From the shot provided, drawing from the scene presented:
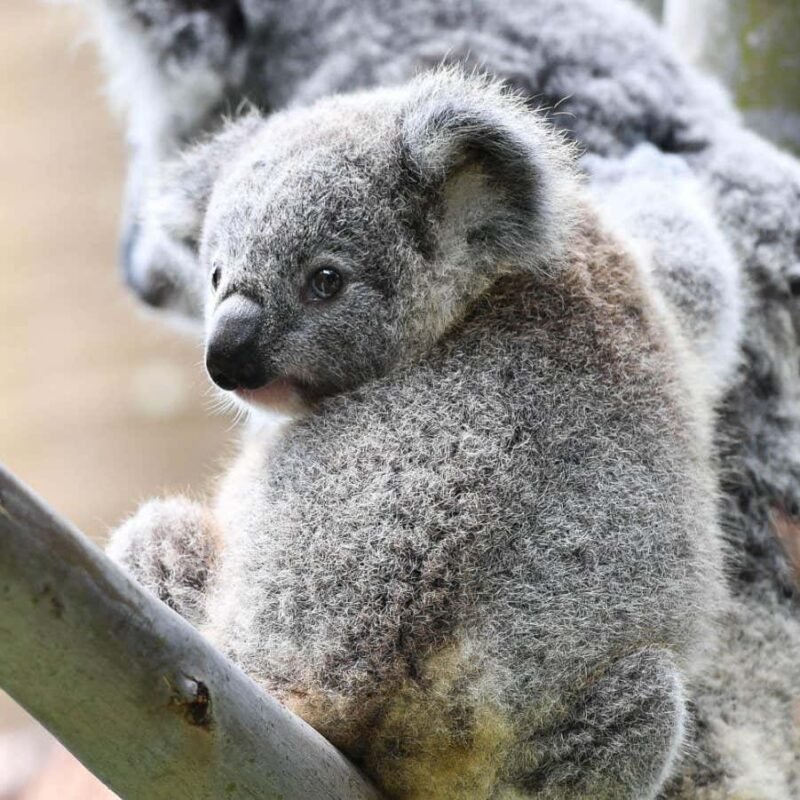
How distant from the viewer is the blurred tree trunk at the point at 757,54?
2.56 m

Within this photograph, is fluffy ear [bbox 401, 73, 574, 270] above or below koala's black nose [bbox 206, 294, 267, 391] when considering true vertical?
above

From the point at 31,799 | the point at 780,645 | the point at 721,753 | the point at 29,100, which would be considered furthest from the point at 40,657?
the point at 29,100

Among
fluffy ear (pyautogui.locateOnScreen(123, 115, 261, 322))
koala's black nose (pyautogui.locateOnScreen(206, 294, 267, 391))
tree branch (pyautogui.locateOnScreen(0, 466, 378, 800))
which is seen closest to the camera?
tree branch (pyautogui.locateOnScreen(0, 466, 378, 800))

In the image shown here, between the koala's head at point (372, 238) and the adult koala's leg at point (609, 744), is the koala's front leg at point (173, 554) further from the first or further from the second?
the adult koala's leg at point (609, 744)

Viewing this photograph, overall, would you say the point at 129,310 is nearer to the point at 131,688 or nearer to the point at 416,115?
the point at 416,115

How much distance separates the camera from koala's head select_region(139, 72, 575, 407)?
4.68ft

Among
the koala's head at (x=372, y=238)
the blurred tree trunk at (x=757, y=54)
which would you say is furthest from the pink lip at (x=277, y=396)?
the blurred tree trunk at (x=757, y=54)

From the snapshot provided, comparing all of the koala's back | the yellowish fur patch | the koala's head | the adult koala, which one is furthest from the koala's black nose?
the adult koala

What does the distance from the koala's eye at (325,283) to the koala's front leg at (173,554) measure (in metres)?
0.32

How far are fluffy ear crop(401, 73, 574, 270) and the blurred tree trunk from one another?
129 cm

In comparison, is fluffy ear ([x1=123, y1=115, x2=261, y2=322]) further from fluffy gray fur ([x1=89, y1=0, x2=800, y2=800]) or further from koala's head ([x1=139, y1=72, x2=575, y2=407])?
koala's head ([x1=139, y1=72, x2=575, y2=407])

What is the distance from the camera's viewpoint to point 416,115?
148 centimetres

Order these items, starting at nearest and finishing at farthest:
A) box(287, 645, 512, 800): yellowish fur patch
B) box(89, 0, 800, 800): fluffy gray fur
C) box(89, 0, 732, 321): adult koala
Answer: box(287, 645, 512, 800): yellowish fur patch, box(89, 0, 800, 800): fluffy gray fur, box(89, 0, 732, 321): adult koala

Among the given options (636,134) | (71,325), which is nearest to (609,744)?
(636,134)
